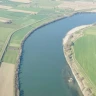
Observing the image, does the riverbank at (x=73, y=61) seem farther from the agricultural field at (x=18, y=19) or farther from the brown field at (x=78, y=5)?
the brown field at (x=78, y=5)

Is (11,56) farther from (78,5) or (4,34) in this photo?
(78,5)

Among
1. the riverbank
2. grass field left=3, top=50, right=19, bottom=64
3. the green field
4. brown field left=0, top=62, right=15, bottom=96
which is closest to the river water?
the riverbank

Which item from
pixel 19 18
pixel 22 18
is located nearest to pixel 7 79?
pixel 19 18

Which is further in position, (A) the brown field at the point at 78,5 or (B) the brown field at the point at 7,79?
(A) the brown field at the point at 78,5

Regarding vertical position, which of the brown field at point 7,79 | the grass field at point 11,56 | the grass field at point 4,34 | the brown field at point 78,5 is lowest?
the brown field at point 7,79

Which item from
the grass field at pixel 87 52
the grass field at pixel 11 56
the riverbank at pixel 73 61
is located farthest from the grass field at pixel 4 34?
the grass field at pixel 87 52

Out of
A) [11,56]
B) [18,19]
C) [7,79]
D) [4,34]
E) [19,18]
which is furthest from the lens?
[19,18]
